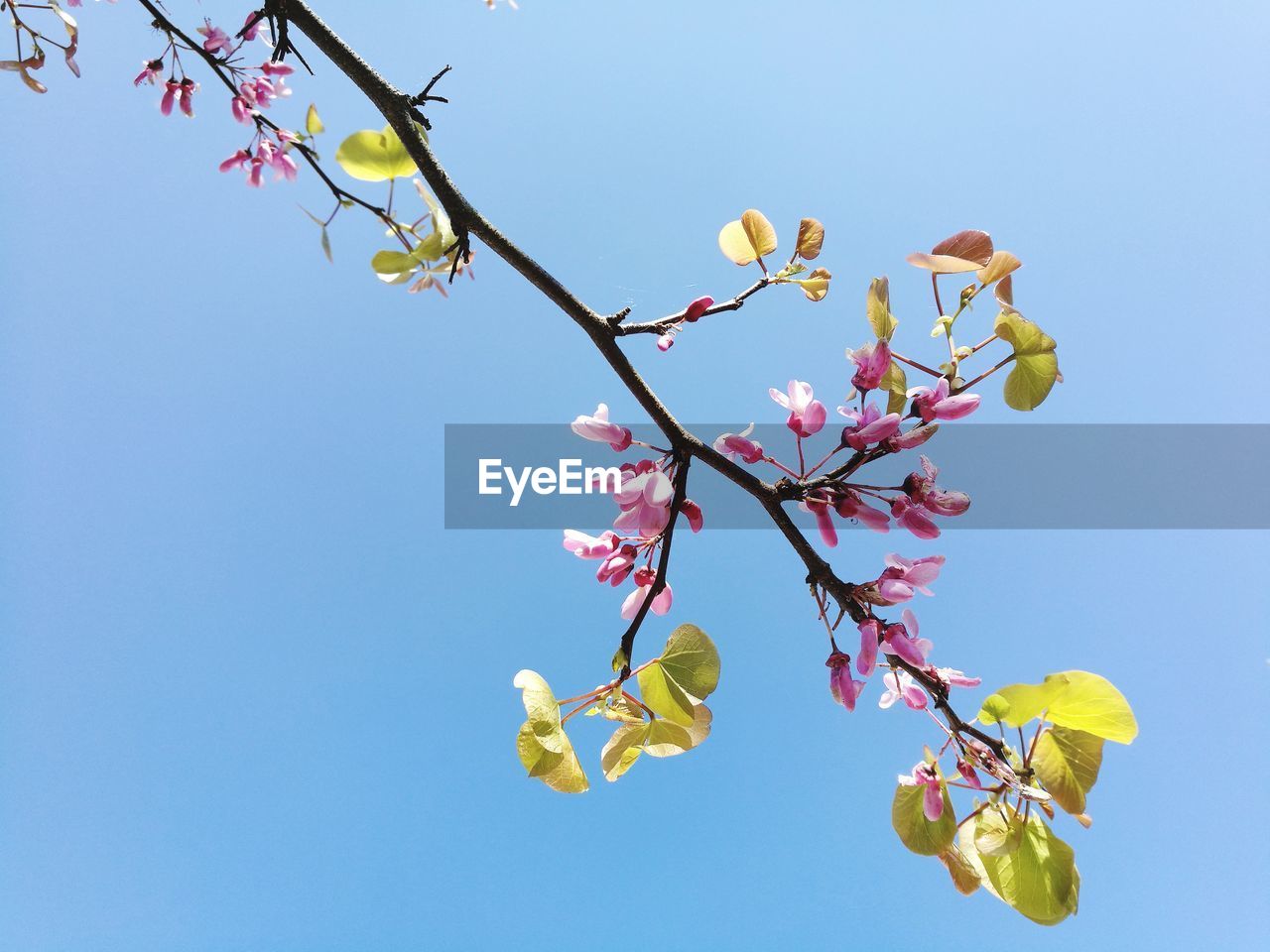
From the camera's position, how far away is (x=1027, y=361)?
0.87 m

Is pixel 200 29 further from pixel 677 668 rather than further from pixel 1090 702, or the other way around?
pixel 1090 702

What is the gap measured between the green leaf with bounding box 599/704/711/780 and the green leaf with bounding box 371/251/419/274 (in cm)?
75

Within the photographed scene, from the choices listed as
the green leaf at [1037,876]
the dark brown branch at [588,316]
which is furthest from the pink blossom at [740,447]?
the green leaf at [1037,876]

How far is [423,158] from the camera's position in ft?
2.86

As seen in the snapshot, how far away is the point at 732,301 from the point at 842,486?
312mm

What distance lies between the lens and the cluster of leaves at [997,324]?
0.83 m

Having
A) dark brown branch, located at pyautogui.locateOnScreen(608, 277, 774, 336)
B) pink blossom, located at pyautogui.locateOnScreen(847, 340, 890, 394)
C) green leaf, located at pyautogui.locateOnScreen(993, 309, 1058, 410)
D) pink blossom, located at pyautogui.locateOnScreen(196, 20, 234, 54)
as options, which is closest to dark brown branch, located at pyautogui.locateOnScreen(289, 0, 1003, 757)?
dark brown branch, located at pyautogui.locateOnScreen(608, 277, 774, 336)

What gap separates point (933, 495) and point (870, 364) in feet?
0.61

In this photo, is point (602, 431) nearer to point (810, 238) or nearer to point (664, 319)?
point (664, 319)

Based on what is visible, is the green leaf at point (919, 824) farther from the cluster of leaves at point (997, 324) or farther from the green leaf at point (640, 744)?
the cluster of leaves at point (997, 324)

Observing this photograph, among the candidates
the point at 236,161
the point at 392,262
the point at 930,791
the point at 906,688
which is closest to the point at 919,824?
the point at 930,791

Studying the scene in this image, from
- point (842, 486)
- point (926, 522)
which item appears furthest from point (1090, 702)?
point (842, 486)

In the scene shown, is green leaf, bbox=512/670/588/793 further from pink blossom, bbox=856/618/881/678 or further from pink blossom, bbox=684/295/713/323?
pink blossom, bbox=684/295/713/323

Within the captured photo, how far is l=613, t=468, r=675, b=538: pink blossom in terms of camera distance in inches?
30.4
